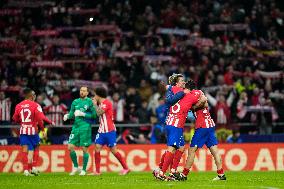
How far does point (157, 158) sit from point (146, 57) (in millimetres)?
5936

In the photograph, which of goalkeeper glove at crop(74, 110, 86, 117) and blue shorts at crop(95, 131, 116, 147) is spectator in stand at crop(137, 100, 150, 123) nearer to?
goalkeeper glove at crop(74, 110, 86, 117)

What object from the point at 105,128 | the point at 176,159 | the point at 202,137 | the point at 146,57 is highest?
the point at 146,57

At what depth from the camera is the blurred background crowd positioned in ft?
85.1

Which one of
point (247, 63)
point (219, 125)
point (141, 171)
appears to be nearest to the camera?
point (141, 171)

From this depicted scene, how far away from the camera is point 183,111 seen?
17297 millimetres

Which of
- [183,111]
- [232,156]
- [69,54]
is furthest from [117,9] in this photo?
[183,111]

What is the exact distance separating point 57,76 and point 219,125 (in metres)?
5.92

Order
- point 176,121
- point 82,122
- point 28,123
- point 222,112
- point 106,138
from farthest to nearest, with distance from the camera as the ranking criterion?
point 222,112
point 82,122
point 28,123
point 106,138
point 176,121

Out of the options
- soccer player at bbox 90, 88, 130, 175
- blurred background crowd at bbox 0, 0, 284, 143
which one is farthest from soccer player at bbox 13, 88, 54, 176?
blurred background crowd at bbox 0, 0, 284, 143

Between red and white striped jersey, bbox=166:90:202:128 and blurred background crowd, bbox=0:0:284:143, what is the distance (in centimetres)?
706

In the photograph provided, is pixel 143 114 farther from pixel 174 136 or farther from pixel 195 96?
pixel 174 136

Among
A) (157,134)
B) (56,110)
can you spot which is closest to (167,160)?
(157,134)

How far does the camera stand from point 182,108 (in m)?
17.3

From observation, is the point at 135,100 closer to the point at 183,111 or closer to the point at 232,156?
the point at 232,156
